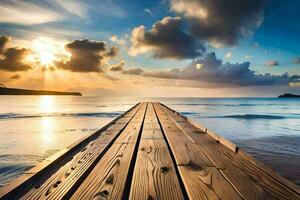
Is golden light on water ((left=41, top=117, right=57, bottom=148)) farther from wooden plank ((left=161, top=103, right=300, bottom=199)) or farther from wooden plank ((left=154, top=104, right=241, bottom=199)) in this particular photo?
wooden plank ((left=161, top=103, right=300, bottom=199))

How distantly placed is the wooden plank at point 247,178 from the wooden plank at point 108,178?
1022mm

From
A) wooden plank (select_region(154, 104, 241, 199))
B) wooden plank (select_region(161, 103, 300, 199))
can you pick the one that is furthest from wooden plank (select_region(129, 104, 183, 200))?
wooden plank (select_region(161, 103, 300, 199))

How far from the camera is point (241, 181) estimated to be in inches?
83.9

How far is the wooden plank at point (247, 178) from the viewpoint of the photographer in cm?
185

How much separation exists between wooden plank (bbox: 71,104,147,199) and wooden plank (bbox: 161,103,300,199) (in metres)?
1.02

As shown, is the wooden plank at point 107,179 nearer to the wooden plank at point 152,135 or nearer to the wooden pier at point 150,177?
the wooden pier at point 150,177

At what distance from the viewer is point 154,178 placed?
2.18m

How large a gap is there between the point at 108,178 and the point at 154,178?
440 mm

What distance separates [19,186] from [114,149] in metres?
1.64

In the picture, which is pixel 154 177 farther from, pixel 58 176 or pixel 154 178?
pixel 58 176

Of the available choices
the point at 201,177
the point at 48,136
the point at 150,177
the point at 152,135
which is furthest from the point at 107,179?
the point at 48,136

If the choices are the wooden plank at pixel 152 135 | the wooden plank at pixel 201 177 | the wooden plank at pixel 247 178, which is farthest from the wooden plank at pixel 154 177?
the wooden plank at pixel 152 135

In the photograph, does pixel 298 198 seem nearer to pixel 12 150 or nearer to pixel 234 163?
pixel 234 163

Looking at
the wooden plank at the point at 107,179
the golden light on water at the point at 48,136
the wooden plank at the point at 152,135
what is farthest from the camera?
the golden light on water at the point at 48,136
